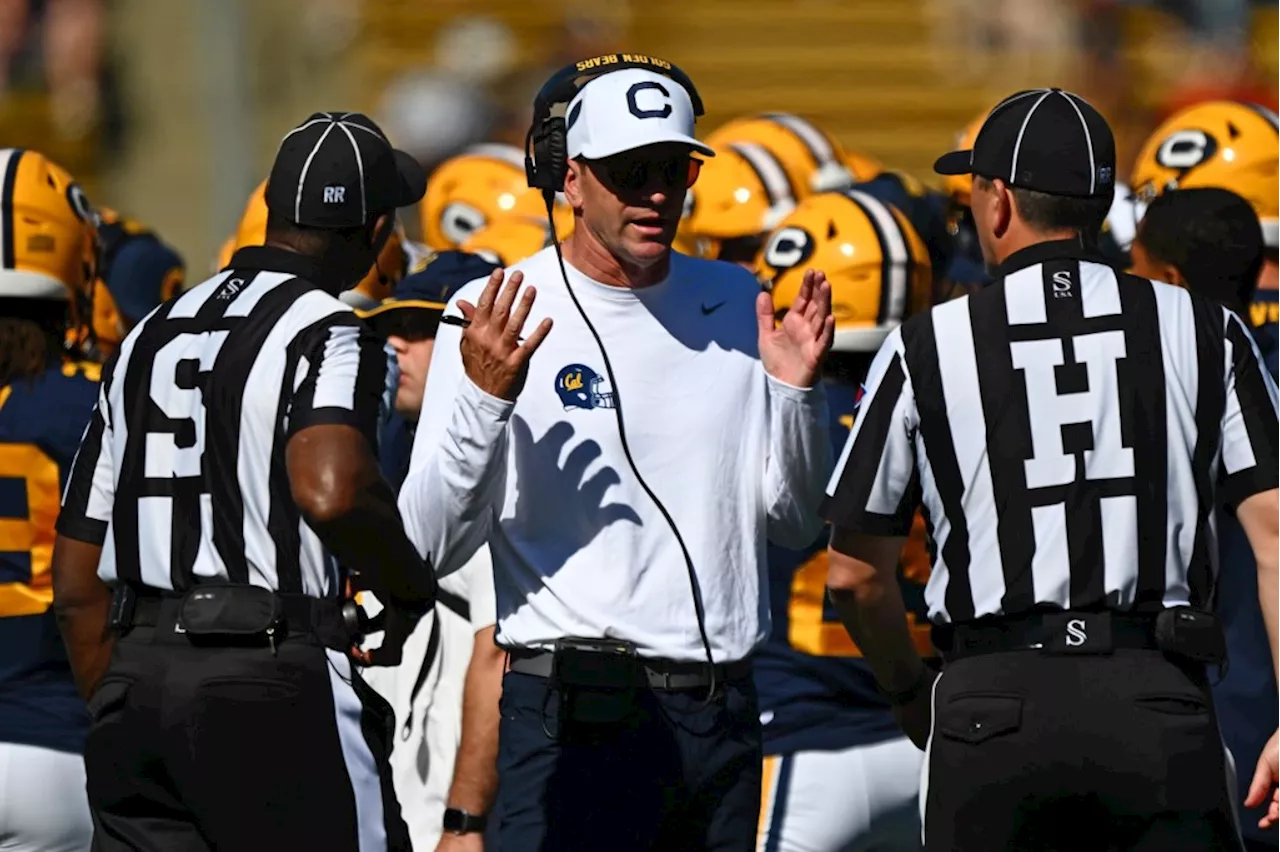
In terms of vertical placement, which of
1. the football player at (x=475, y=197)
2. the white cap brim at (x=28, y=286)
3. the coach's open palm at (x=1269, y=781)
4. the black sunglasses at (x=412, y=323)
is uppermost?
the football player at (x=475, y=197)

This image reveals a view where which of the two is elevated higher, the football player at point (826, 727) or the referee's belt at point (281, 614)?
the referee's belt at point (281, 614)

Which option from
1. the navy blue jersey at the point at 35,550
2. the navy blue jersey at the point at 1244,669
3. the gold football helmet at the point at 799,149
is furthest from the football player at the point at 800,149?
the navy blue jersey at the point at 35,550

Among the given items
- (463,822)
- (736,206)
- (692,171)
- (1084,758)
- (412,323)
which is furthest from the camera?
(736,206)

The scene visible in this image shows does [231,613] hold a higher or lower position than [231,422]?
lower

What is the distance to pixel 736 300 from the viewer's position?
4.95m

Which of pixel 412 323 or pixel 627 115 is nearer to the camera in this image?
pixel 627 115

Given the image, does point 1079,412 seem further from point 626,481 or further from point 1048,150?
point 626,481

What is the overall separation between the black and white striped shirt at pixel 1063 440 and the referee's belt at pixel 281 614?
103cm

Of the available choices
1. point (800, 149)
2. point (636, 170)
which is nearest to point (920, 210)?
point (800, 149)

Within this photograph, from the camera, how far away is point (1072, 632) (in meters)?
4.37

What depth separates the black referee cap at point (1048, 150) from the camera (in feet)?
15.1

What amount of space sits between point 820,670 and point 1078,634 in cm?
147

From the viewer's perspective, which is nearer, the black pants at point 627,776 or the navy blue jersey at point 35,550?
the black pants at point 627,776

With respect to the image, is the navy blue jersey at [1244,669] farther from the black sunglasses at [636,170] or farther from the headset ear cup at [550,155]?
the headset ear cup at [550,155]
